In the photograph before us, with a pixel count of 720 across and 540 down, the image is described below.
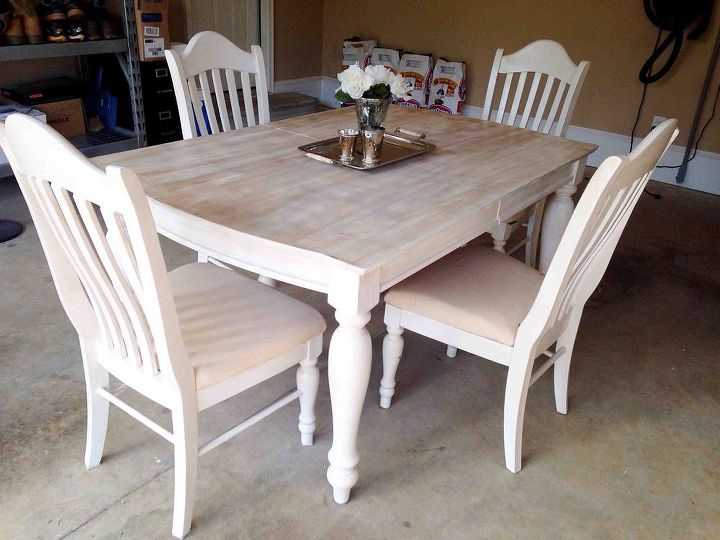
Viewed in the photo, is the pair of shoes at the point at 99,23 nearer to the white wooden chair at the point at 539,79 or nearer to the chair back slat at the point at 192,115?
the chair back slat at the point at 192,115

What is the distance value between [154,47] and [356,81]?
7.27 feet

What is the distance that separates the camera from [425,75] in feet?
15.8

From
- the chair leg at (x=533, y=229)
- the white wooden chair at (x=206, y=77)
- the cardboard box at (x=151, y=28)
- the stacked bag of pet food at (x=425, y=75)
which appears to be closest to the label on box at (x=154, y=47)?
the cardboard box at (x=151, y=28)

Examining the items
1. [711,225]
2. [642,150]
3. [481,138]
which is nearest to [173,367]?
[642,150]

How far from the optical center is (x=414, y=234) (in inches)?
54.6

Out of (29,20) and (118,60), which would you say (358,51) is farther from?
(29,20)

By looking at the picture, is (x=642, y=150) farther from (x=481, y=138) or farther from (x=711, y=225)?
(x=711, y=225)

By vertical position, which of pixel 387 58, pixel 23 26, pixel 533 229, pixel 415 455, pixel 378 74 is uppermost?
pixel 378 74

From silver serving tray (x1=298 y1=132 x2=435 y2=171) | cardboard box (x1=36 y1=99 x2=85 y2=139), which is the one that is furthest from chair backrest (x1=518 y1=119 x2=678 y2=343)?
cardboard box (x1=36 y1=99 x2=85 y2=139)

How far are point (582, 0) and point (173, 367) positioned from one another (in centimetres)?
401

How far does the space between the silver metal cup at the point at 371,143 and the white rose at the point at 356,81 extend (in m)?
0.11

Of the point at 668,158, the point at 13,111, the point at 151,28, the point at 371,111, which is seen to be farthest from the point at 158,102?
the point at 668,158

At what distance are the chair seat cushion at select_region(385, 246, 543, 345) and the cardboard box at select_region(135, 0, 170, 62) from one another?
2444 mm

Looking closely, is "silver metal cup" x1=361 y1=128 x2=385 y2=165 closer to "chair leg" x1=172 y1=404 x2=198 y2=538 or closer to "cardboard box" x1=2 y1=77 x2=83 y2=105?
"chair leg" x1=172 y1=404 x2=198 y2=538
